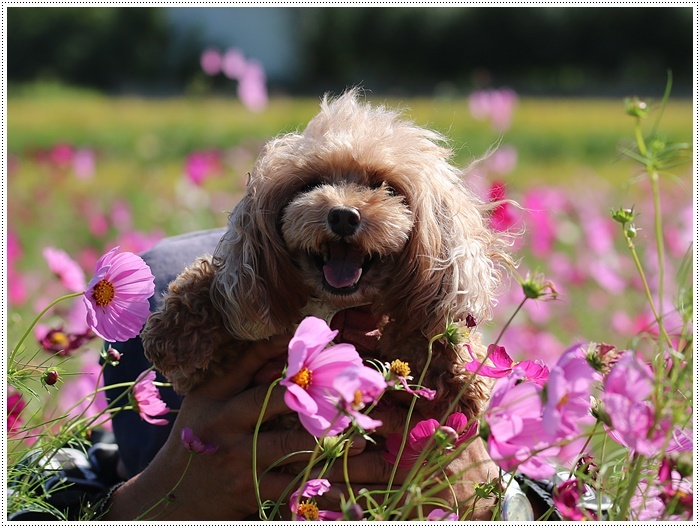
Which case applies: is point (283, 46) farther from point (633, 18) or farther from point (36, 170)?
point (36, 170)

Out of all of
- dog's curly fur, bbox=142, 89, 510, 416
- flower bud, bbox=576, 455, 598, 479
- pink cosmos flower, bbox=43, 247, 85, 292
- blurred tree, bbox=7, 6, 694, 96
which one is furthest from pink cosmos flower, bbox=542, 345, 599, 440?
blurred tree, bbox=7, 6, 694, 96

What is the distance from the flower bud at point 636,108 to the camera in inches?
48.4

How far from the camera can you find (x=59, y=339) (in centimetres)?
185

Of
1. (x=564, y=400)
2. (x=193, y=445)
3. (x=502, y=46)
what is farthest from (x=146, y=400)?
(x=502, y=46)

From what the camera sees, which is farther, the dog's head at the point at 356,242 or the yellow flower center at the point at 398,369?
the dog's head at the point at 356,242

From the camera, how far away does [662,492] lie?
112cm

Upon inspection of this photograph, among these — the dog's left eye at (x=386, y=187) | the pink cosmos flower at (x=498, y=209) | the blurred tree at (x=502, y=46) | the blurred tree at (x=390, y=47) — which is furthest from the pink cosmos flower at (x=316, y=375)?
the blurred tree at (x=390, y=47)

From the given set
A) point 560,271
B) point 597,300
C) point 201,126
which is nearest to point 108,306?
point 560,271

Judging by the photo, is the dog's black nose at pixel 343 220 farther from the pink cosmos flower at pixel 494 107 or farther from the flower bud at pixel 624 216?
the pink cosmos flower at pixel 494 107

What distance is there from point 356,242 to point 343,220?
0.19 feet

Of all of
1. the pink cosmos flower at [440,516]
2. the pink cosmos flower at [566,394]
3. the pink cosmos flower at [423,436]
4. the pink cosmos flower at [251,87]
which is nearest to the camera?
the pink cosmos flower at [566,394]

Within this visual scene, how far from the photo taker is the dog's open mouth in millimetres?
1648

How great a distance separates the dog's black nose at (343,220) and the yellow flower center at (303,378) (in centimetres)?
45
